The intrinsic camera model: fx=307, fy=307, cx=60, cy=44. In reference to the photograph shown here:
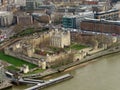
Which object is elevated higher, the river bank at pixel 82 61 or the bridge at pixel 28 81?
the river bank at pixel 82 61

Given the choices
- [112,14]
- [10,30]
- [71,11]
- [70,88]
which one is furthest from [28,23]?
[70,88]

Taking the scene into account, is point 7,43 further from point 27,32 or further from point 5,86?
point 5,86

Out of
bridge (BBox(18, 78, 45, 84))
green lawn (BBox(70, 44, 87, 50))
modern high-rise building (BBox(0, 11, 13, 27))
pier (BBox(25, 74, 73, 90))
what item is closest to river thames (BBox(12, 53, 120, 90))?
pier (BBox(25, 74, 73, 90))

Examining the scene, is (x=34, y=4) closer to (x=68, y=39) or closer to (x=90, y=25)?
(x=90, y=25)

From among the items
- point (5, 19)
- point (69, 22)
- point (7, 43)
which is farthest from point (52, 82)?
point (5, 19)

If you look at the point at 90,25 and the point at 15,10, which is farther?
the point at 15,10

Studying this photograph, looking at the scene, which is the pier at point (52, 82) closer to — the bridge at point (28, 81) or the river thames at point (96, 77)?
the river thames at point (96, 77)

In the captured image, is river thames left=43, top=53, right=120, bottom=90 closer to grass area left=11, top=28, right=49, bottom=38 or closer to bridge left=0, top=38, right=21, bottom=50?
bridge left=0, top=38, right=21, bottom=50

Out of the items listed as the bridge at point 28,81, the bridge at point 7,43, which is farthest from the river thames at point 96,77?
the bridge at point 7,43
